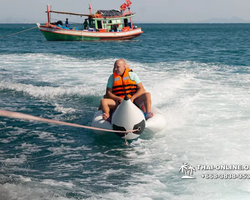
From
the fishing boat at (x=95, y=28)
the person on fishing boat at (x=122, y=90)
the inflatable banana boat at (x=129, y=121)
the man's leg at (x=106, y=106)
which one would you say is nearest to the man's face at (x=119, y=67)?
the person on fishing boat at (x=122, y=90)

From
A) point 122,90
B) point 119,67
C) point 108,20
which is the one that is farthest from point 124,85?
point 108,20

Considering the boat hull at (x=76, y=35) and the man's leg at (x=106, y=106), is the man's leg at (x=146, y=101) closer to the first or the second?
the man's leg at (x=106, y=106)

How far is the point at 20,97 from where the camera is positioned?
8.67 meters

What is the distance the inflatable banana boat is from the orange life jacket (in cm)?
55

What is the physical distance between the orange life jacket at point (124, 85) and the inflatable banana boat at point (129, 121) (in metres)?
0.55

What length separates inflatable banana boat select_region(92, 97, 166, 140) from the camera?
15.9 feet

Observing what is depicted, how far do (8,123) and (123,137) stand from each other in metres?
2.76

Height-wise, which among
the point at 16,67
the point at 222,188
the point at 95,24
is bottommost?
the point at 222,188

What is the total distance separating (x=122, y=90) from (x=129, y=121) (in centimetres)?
81

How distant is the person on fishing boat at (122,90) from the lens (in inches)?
211

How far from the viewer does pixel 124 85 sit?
18.0 ft

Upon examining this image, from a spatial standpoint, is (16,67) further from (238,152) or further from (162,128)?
(238,152)

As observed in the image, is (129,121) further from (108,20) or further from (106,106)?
(108,20)

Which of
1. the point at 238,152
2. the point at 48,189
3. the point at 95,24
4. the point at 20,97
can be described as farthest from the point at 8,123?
the point at 95,24
